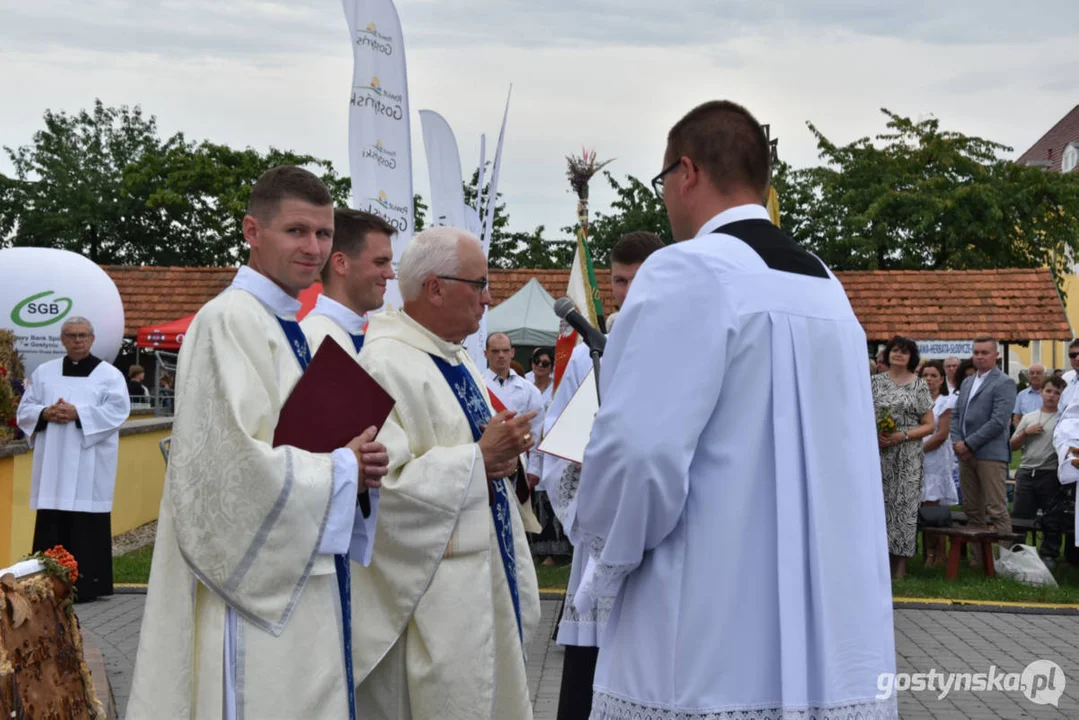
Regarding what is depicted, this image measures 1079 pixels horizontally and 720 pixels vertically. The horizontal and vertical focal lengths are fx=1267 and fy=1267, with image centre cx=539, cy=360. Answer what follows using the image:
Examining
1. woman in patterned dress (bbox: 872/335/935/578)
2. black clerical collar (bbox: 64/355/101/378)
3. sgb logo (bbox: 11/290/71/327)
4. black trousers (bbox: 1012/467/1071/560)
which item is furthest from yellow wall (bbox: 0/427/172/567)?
black trousers (bbox: 1012/467/1071/560)

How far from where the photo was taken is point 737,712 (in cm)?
264

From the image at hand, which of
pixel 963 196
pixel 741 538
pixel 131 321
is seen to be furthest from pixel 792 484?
pixel 963 196

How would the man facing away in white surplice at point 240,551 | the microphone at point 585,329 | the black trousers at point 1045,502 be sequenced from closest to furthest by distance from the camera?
the man facing away in white surplice at point 240,551 < the microphone at point 585,329 < the black trousers at point 1045,502

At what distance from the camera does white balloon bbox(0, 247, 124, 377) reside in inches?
715

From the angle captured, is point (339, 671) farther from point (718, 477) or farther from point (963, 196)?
point (963, 196)

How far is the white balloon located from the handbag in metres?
11.7

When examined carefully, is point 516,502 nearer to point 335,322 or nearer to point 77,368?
point 335,322

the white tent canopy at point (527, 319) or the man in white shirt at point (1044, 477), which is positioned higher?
the white tent canopy at point (527, 319)

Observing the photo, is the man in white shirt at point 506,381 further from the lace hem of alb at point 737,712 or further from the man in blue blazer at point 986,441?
the lace hem of alb at point 737,712

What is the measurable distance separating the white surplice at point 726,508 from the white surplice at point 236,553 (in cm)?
83

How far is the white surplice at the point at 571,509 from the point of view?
4.43m

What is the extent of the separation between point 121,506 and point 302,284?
36.7ft

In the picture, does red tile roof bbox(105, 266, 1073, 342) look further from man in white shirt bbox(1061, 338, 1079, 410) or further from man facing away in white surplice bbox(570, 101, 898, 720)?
man facing away in white surplice bbox(570, 101, 898, 720)

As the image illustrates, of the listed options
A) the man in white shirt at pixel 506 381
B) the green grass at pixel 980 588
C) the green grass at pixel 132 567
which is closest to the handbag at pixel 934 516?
the green grass at pixel 980 588
